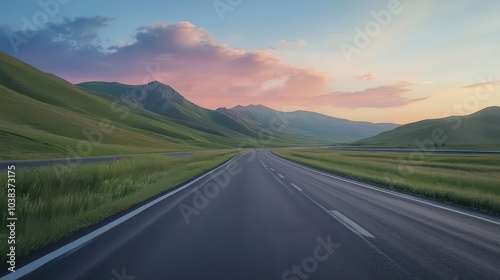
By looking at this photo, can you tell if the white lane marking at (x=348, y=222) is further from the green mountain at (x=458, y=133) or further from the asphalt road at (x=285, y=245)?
the green mountain at (x=458, y=133)

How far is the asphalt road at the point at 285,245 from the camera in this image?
421 cm

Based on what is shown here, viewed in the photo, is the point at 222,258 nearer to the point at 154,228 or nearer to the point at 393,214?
the point at 154,228

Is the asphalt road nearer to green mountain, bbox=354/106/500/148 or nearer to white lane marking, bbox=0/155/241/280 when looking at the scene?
white lane marking, bbox=0/155/241/280

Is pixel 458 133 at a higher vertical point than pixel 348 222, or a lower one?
higher

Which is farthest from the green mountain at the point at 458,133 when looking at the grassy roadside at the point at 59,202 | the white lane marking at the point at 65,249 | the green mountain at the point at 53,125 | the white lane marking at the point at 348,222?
the white lane marking at the point at 65,249

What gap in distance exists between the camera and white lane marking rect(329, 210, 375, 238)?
243 inches

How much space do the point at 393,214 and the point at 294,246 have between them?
4020 millimetres

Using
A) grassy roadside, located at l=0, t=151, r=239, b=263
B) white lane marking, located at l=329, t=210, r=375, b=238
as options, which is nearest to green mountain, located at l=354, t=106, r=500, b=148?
white lane marking, located at l=329, t=210, r=375, b=238

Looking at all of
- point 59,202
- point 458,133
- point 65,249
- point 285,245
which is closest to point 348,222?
point 285,245

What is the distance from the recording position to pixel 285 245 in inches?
215

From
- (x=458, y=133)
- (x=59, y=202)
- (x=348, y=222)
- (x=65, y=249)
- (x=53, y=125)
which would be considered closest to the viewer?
(x=65, y=249)

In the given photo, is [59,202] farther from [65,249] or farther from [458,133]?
[458,133]

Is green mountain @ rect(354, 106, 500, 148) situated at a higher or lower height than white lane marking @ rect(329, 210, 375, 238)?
higher

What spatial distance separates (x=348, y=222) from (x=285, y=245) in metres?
2.33
